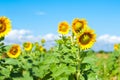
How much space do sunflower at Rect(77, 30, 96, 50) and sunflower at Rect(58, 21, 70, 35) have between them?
127 inches

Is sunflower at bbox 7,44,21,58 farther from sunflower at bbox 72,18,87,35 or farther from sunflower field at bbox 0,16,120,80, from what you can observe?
sunflower at bbox 72,18,87,35

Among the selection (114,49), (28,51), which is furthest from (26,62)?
(114,49)

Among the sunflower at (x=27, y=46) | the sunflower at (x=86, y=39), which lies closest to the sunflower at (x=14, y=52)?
the sunflower at (x=86, y=39)

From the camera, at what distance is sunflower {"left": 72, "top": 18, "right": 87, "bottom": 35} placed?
6.77m

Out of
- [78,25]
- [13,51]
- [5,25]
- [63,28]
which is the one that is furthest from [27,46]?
[5,25]

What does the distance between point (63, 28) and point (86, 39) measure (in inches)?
140

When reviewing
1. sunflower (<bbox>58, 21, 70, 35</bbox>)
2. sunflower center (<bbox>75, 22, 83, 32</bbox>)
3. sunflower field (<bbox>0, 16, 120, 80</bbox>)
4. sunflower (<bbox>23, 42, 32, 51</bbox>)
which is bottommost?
sunflower field (<bbox>0, 16, 120, 80</bbox>)

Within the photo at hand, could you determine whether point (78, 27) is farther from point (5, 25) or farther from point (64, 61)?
point (5, 25)

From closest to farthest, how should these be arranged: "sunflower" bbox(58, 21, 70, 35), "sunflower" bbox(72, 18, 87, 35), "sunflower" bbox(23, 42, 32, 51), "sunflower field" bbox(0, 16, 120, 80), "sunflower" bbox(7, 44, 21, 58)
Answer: "sunflower field" bbox(0, 16, 120, 80) → "sunflower" bbox(72, 18, 87, 35) → "sunflower" bbox(7, 44, 21, 58) → "sunflower" bbox(58, 21, 70, 35) → "sunflower" bbox(23, 42, 32, 51)

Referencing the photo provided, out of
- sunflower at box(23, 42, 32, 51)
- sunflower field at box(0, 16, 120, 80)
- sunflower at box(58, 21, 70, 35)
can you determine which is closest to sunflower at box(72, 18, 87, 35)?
sunflower field at box(0, 16, 120, 80)

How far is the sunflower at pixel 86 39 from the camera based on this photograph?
641 centimetres

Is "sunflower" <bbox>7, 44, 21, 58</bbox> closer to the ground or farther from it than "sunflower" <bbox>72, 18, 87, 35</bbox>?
closer to the ground

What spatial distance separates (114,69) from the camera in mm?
13773

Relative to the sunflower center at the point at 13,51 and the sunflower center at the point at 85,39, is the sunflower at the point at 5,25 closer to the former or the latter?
the sunflower center at the point at 13,51
